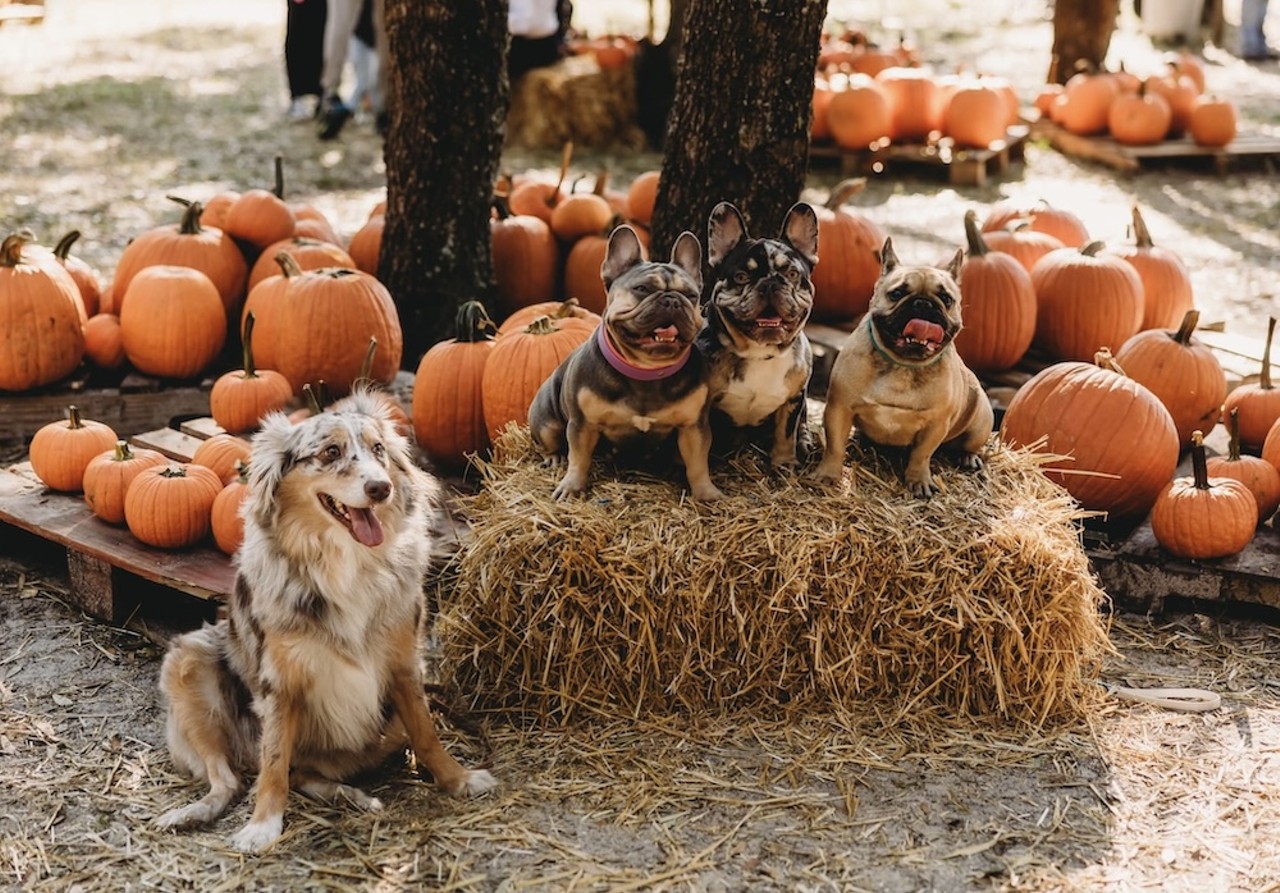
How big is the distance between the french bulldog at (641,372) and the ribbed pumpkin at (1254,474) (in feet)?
7.53

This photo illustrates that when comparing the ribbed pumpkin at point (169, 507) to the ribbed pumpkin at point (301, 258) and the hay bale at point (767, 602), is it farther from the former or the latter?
the ribbed pumpkin at point (301, 258)

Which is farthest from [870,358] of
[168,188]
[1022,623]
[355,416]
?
[168,188]

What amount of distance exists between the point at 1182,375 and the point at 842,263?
1.82m

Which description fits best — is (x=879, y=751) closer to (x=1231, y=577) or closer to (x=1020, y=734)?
(x=1020, y=734)

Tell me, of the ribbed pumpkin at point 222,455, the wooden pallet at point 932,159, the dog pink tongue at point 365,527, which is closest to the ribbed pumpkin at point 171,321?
the ribbed pumpkin at point 222,455

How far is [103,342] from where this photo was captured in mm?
6230

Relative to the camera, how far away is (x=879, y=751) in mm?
4113

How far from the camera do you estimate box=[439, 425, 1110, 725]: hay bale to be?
4125 mm

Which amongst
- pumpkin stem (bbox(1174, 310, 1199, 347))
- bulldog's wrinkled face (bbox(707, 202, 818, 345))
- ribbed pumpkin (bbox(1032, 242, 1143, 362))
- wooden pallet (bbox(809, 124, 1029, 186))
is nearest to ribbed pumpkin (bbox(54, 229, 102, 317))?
bulldog's wrinkled face (bbox(707, 202, 818, 345))

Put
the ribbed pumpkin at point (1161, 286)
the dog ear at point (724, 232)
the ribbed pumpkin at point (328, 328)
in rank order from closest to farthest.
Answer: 1. the dog ear at point (724, 232)
2. the ribbed pumpkin at point (328, 328)
3. the ribbed pumpkin at point (1161, 286)

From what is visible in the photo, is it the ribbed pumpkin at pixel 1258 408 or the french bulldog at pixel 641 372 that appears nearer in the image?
the french bulldog at pixel 641 372

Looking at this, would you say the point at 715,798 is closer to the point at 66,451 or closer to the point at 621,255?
the point at 621,255

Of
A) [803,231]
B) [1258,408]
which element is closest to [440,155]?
[803,231]

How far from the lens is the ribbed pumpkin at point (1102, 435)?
525cm
